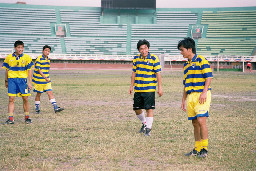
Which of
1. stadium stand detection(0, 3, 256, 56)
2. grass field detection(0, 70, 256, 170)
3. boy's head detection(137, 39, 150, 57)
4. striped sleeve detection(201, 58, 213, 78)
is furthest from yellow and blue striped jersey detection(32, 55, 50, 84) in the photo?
stadium stand detection(0, 3, 256, 56)

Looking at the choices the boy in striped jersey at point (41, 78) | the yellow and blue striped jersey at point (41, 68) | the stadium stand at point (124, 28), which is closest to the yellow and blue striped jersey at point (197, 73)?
the boy in striped jersey at point (41, 78)

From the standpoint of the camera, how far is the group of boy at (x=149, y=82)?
5.41 metres

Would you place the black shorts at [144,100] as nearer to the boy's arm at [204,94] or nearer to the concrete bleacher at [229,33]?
the boy's arm at [204,94]

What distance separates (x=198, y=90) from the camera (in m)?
5.47

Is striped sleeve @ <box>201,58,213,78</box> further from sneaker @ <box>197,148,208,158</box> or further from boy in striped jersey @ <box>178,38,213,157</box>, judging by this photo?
sneaker @ <box>197,148,208,158</box>

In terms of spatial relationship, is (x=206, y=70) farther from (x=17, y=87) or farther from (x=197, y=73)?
(x=17, y=87)

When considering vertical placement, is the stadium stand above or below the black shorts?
above

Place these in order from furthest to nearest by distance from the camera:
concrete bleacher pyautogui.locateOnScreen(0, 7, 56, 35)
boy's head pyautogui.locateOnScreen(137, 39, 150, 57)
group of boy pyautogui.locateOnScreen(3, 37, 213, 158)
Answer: concrete bleacher pyautogui.locateOnScreen(0, 7, 56, 35), boy's head pyautogui.locateOnScreen(137, 39, 150, 57), group of boy pyautogui.locateOnScreen(3, 37, 213, 158)

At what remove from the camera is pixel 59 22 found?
7069cm

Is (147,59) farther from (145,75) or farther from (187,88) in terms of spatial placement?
(187,88)

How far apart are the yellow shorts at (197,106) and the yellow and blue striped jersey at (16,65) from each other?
4.70m

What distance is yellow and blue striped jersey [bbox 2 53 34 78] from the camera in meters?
8.59

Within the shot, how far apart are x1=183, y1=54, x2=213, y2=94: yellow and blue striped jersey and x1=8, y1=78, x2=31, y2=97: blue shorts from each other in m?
4.60

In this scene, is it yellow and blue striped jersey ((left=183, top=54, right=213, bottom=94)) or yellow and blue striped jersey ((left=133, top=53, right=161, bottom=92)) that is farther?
yellow and blue striped jersey ((left=133, top=53, right=161, bottom=92))
